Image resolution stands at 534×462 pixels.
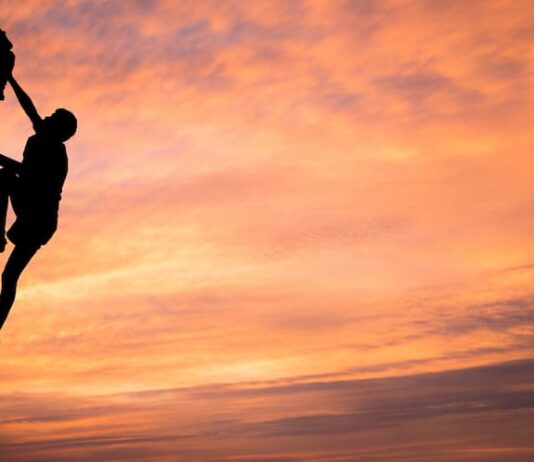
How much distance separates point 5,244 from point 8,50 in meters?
3.14

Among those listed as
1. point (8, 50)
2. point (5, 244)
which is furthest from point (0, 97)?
point (5, 244)

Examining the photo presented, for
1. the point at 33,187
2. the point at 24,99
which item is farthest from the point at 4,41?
the point at 33,187

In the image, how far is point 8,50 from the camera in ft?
56.7

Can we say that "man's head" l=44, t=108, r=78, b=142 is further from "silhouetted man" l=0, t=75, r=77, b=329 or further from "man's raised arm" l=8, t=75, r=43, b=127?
"man's raised arm" l=8, t=75, r=43, b=127

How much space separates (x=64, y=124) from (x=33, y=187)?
1.15 m

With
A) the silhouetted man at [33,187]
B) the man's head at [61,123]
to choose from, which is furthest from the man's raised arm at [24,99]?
the man's head at [61,123]

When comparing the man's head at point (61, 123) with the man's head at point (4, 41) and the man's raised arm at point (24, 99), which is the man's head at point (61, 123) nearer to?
the man's raised arm at point (24, 99)

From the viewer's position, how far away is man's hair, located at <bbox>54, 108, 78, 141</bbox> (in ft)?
58.7

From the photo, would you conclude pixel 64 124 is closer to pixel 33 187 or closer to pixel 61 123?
pixel 61 123

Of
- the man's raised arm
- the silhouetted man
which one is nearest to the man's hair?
the silhouetted man

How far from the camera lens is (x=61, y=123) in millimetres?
17906

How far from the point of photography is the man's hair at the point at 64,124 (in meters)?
17.9

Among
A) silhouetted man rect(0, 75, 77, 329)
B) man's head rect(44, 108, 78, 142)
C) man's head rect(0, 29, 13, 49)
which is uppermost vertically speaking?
man's head rect(0, 29, 13, 49)

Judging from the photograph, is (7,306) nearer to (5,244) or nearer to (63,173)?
(5,244)
